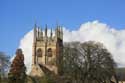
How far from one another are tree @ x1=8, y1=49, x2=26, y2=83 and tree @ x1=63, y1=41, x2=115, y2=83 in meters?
14.3

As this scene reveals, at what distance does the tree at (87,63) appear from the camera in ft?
336

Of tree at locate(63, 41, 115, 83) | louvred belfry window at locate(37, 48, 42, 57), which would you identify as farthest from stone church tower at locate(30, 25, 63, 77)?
tree at locate(63, 41, 115, 83)

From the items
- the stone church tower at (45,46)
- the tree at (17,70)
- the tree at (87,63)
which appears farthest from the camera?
the stone church tower at (45,46)

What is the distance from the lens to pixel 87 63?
10281 centimetres

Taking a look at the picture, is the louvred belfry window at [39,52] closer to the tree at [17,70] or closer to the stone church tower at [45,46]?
the stone church tower at [45,46]

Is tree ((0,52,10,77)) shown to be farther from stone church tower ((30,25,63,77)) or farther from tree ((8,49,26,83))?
→ stone church tower ((30,25,63,77))

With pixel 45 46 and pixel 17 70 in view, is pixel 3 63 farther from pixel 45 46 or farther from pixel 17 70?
pixel 45 46

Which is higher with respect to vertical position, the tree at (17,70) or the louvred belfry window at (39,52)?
the louvred belfry window at (39,52)

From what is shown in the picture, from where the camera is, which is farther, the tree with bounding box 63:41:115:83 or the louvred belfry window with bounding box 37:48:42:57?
the louvred belfry window with bounding box 37:48:42:57

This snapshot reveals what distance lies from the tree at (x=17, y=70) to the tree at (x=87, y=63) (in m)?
14.3

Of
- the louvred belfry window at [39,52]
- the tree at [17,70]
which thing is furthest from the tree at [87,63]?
the louvred belfry window at [39,52]

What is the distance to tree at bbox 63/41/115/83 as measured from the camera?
102312 millimetres

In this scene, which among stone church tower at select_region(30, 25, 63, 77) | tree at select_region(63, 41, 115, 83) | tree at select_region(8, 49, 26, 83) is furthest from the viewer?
stone church tower at select_region(30, 25, 63, 77)

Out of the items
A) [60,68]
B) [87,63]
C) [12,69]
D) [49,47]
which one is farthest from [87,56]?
[49,47]
